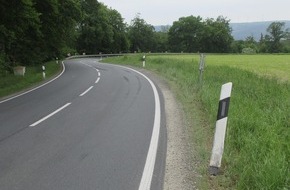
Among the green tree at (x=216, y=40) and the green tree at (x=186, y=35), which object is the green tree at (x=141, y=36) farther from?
the green tree at (x=216, y=40)

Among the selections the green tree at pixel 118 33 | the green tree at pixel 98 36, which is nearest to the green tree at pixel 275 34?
the green tree at pixel 118 33

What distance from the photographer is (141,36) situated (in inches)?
4104

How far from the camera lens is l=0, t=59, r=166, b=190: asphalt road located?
5332 millimetres

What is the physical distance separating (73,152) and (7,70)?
61.6ft

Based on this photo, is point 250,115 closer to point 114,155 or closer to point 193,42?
point 114,155

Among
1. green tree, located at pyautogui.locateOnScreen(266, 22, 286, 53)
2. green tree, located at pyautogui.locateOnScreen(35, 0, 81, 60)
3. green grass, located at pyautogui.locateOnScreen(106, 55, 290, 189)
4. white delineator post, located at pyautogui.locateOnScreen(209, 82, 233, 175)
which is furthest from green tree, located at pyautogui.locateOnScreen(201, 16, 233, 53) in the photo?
white delineator post, located at pyautogui.locateOnScreen(209, 82, 233, 175)

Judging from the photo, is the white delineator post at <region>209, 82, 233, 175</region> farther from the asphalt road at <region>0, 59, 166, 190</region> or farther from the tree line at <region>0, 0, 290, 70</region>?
the tree line at <region>0, 0, 290, 70</region>

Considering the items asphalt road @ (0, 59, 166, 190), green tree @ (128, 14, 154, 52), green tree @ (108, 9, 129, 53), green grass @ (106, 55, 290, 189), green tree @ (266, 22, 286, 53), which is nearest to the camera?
green grass @ (106, 55, 290, 189)

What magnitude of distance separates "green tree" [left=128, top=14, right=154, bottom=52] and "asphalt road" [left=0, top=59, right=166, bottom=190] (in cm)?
9219

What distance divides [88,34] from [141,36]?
2546cm

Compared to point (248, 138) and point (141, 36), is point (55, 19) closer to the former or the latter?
point (248, 138)

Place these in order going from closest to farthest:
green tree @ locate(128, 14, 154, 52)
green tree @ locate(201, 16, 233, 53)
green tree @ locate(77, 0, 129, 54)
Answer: green tree @ locate(77, 0, 129, 54) < green tree @ locate(128, 14, 154, 52) < green tree @ locate(201, 16, 233, 53)

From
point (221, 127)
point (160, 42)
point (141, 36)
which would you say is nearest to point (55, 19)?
point (221, 127)

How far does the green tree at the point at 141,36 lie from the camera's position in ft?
340
